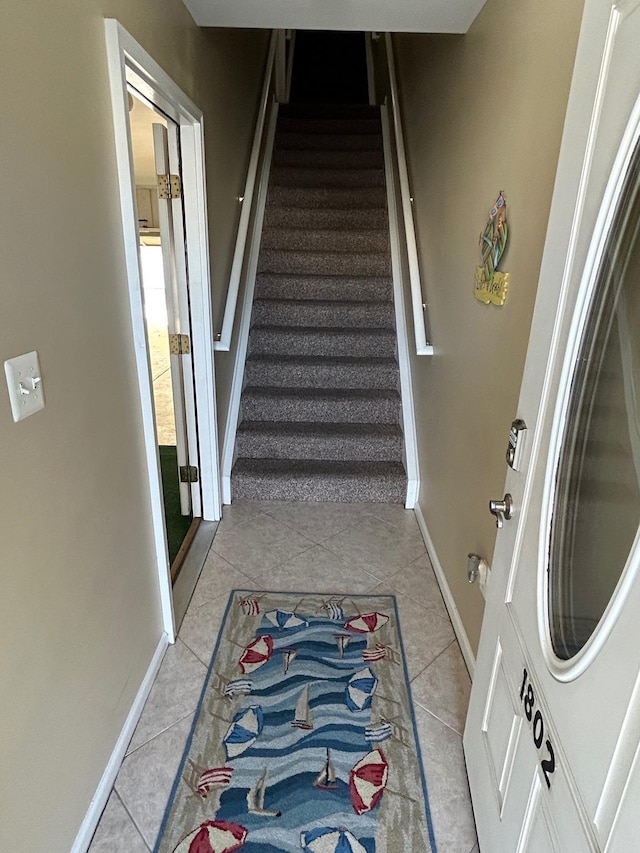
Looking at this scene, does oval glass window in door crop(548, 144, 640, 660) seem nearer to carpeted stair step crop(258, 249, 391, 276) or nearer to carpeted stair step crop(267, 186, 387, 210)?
carpeted stair step crop(258, 249, 391, 276)

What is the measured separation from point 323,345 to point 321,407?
17.8 inches

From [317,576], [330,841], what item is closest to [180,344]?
[317,576]

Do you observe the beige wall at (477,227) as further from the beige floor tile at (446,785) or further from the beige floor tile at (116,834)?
the beige floor tile at (116,834)

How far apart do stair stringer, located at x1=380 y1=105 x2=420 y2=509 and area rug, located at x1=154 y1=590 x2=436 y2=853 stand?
0.93 m

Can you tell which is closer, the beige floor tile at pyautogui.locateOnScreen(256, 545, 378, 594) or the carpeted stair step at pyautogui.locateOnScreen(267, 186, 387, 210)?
the beige floor tile at pyautogui.locateOnScreen(256, 545, 378, 594)

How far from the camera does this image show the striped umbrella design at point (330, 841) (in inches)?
54.3

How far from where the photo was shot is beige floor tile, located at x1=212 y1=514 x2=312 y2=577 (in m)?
2.56

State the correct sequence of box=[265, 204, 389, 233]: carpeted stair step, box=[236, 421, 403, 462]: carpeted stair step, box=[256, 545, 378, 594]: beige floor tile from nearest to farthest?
box=[256, 545, 378, 594]: beige floor tile
box=[236, 421, 403, 462]: carpeted stair step
box=[265, 204, 389, 233]: carpeted stair step

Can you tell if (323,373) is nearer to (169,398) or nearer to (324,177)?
(324,177)

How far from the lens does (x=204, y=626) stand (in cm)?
216

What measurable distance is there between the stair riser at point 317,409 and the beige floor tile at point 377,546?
0.72 meters

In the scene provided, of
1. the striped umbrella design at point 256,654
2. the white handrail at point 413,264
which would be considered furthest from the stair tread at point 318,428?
the striped umbrella design at point 256,654

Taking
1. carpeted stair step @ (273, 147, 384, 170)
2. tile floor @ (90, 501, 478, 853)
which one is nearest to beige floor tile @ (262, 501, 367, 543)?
tile floor @ (90, 501, 478, 853)

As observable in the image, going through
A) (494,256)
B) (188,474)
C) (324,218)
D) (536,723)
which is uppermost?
(324,218)
